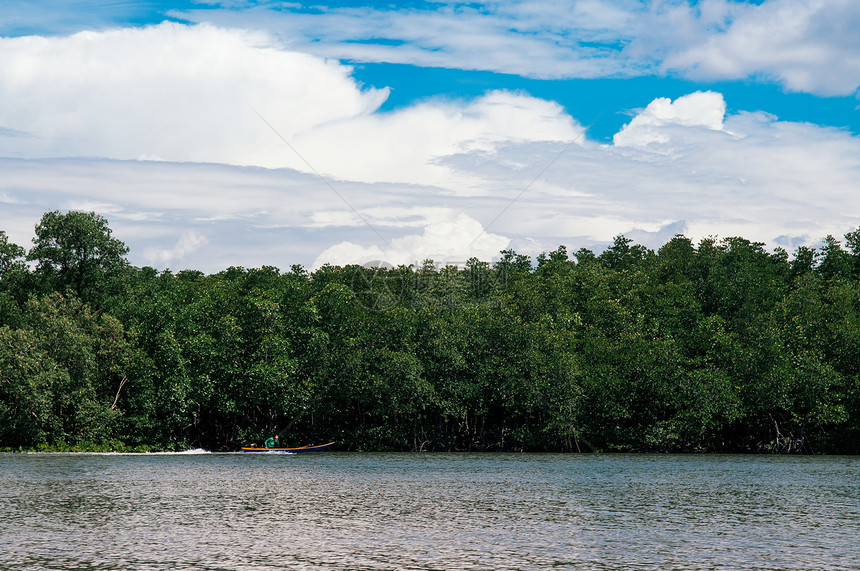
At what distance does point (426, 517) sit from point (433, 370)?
52392 millimetres

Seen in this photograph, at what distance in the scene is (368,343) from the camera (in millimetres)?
94562

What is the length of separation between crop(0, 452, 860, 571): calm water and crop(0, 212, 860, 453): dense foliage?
56.7ft

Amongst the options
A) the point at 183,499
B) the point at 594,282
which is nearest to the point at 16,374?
the point at 183,499

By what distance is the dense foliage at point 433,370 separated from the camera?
83812 mm

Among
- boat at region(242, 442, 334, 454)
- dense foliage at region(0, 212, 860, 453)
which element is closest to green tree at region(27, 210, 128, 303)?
dense foliage at region(0, 212, 860, 453)

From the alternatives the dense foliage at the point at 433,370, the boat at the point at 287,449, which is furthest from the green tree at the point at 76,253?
the boat at the point at 287,449

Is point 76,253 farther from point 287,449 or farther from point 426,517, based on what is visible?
point 426,517

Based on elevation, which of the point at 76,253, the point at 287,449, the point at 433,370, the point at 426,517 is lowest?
the point at 287,449

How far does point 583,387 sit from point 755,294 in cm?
3046

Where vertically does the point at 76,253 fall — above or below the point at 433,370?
above

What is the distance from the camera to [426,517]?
123 feet

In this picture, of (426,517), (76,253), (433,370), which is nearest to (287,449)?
(433,370)

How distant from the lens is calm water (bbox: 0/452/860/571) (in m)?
27.5

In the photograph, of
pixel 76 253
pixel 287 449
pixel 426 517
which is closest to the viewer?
pixel 426 517
